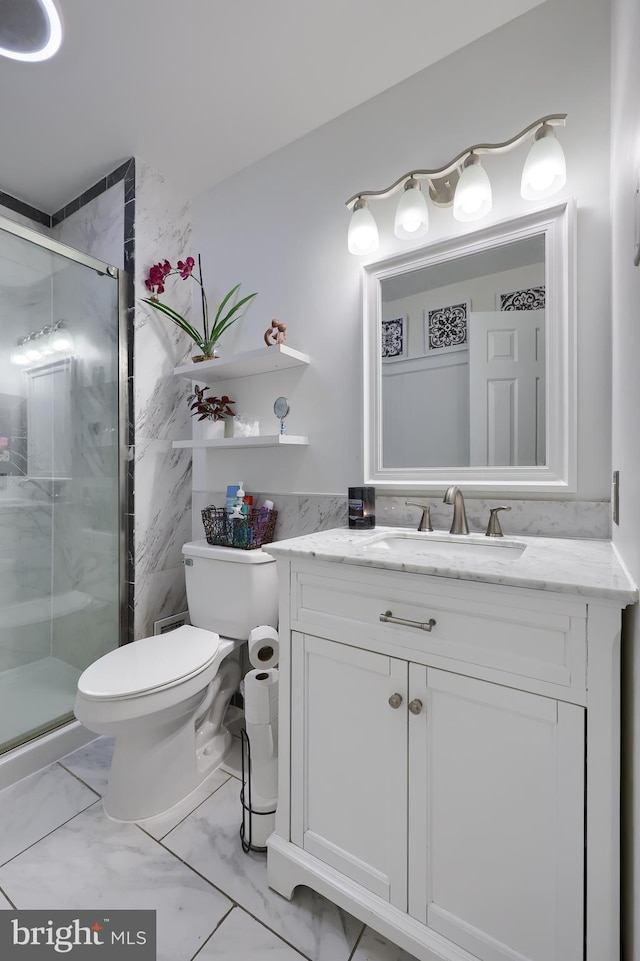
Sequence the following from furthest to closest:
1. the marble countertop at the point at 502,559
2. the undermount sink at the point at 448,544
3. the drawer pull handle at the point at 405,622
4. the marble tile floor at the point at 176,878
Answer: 1. the undermount sink at the point at 448,544
2. the marble tile floor at the point at 176,878
3. the drawer pull handle at the point at 405,622
4. the marble countertop at the point at 502,559

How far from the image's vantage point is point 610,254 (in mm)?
1129

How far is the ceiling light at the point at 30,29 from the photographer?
1.26 meters

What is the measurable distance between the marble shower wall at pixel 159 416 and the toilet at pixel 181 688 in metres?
0.31

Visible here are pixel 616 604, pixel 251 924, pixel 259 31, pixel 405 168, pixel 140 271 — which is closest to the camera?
pixel 616 604

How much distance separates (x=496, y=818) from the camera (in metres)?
0.81

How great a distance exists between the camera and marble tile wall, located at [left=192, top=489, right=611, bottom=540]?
3.85ft

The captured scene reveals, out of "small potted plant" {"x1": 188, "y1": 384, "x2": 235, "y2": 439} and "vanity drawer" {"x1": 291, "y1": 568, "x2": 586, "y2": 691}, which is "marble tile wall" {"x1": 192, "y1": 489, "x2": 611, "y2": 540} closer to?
"small potted plant" {"x1": 188, "y1": 384, "x2": 235, "y2": 439}

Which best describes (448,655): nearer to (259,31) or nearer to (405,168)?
(405,168)

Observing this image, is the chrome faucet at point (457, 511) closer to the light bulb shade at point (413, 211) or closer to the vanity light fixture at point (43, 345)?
the light bulb shade at point (413, 211)

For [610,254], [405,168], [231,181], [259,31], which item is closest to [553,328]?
[610,254]

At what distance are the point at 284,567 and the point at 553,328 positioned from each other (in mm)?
993

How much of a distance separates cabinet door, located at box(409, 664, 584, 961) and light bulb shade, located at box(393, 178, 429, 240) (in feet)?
4.25

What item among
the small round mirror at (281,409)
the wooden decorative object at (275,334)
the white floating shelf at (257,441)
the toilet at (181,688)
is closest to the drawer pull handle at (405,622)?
the toilet at (181,688)

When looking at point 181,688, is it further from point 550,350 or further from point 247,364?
point 550,350
